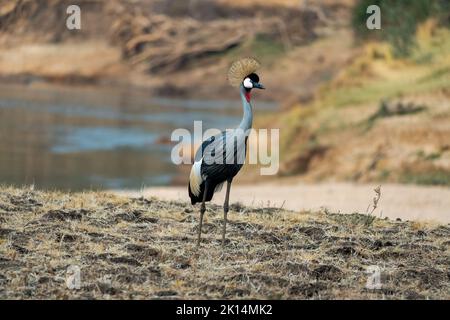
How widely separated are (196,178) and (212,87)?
4122 centimetres

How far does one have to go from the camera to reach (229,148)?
24.0 feet

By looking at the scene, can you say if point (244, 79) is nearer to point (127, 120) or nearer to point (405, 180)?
point (405, 180)

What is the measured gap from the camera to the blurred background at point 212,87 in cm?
2039

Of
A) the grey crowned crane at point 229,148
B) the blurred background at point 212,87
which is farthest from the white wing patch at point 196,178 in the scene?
the blurred background at point 212,87

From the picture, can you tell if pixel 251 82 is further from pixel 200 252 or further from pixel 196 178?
pixel 200 252

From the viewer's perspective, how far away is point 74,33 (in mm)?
51625

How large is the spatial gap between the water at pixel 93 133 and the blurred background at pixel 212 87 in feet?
0.23

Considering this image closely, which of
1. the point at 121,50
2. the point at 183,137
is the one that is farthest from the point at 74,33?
the point at 183,137

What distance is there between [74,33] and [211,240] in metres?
45.1

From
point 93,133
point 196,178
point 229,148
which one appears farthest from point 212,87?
point 229,148
